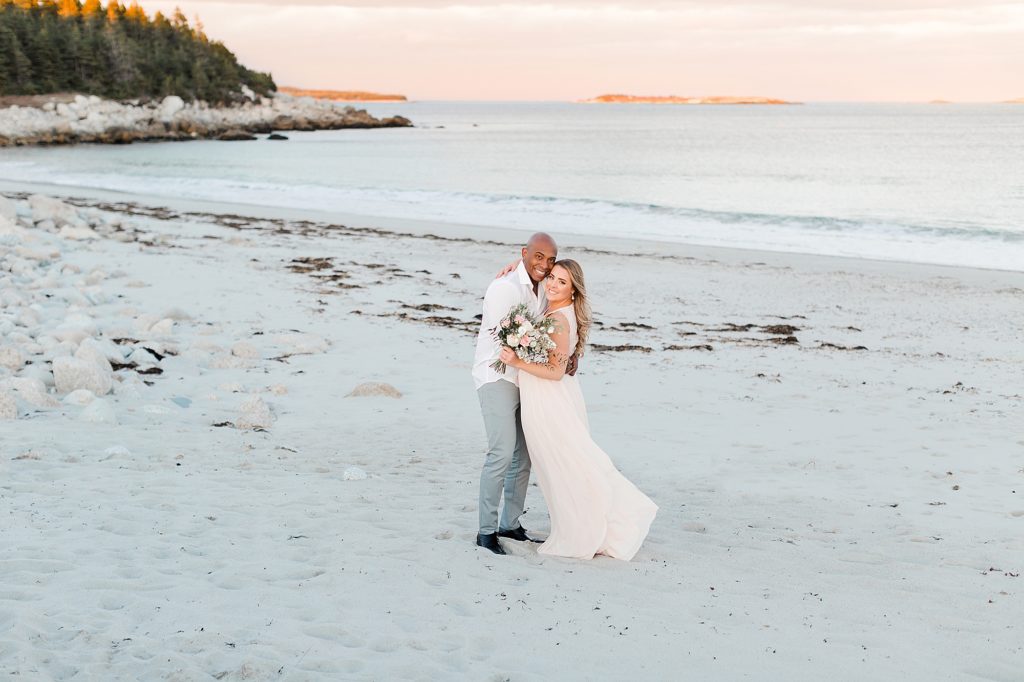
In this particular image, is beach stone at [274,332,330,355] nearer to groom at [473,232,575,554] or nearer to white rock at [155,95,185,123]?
groom at [473,232,575,554]

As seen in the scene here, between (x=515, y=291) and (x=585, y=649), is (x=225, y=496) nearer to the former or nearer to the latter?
(x=515, y=291)

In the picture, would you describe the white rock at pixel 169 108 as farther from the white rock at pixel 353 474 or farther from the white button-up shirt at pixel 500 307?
the white button-up shirt at pixel 500 307

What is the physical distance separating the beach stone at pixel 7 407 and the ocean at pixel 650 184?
18.0 metres

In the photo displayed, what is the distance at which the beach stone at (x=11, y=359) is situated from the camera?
832 cm

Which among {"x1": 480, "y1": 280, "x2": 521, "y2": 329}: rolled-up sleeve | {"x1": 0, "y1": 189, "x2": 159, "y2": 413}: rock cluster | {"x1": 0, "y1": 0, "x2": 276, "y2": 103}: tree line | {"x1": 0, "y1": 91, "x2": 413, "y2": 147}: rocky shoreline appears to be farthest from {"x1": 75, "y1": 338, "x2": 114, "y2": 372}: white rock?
{"x1": 0, "y1": 0, "x2": 276, "y2": 103}: tree line

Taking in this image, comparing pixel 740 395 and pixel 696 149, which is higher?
pixel 696 149

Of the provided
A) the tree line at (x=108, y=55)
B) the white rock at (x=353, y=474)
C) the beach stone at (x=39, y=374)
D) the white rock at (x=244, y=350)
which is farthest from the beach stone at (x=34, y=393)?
the tree line at (x=108, y=55)

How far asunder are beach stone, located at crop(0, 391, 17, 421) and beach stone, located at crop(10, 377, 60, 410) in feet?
0.94

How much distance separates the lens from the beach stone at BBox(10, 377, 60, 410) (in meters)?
7.54

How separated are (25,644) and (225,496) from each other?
2230 millimetres

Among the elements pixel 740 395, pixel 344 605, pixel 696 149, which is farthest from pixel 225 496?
pixel 696 149

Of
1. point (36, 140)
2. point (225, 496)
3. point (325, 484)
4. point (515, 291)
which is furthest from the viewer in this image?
point (36, 140)

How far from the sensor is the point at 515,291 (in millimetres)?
4891

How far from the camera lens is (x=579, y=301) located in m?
4.90
